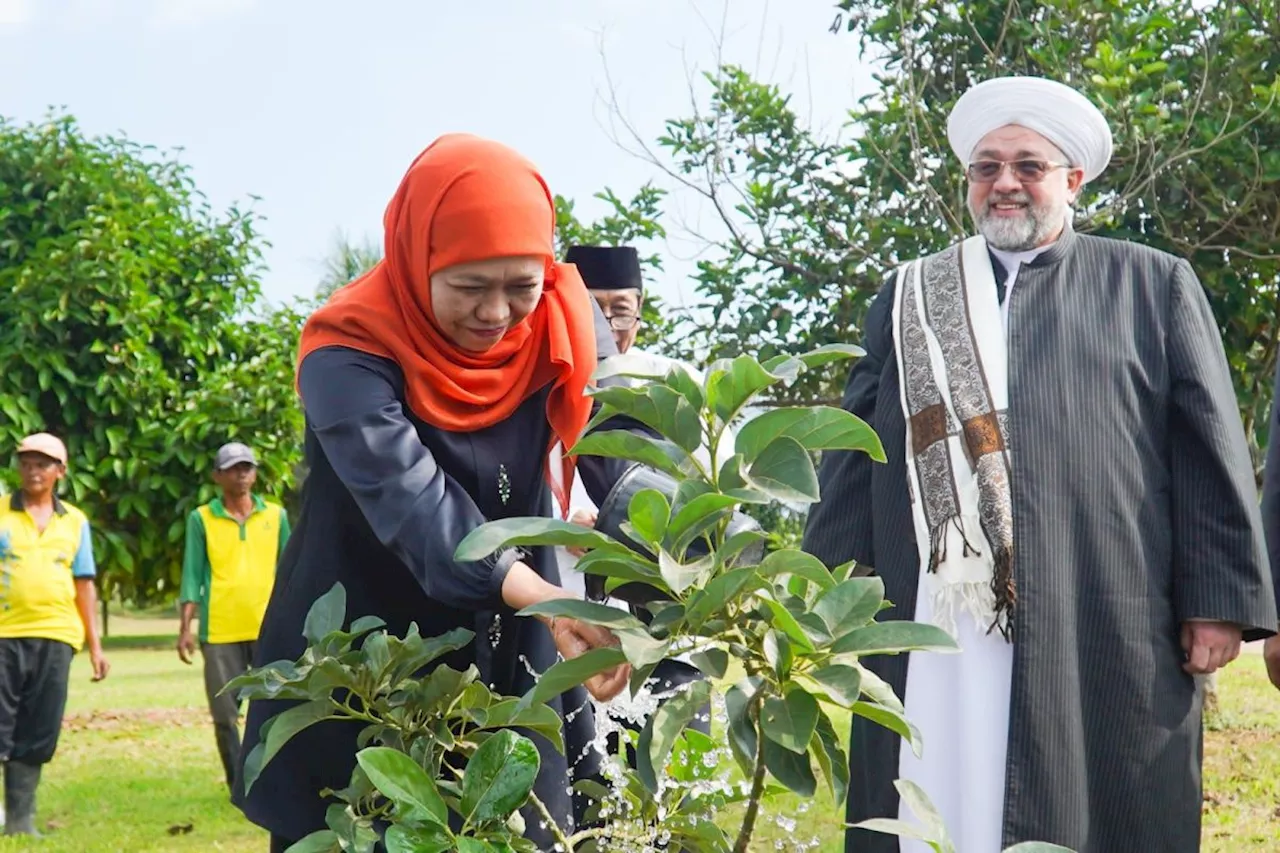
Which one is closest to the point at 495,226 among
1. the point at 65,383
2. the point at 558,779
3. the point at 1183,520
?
the point at 558,779

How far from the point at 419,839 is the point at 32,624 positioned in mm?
6556

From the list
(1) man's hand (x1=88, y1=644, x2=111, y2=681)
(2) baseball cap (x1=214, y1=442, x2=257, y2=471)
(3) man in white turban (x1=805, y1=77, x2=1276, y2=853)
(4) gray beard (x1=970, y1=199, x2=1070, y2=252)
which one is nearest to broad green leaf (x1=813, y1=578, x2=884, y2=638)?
(3) man in white turban (x1=805, y1=77, x2=1276, y2=853)

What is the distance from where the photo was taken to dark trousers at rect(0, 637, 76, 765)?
718cm

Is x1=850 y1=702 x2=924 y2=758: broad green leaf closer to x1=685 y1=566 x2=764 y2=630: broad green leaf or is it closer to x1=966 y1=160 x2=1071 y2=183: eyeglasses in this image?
x1=685 y1=566 x2=764 y2=630: broad green leaf

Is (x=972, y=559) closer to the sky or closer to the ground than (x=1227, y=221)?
closer to the ground

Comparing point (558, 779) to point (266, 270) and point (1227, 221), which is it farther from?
point (266, 270)

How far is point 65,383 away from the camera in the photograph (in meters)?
12.5

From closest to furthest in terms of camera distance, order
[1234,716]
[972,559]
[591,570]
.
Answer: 1. [591,570]
2. [972,559]
3. [1234,716]

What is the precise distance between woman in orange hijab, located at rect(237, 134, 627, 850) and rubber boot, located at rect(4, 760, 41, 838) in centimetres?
525

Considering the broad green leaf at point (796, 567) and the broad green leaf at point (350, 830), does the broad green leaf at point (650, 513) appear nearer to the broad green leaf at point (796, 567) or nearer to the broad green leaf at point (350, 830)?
the broad green leaf at point (796, 567)

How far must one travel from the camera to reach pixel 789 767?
50.9 inches

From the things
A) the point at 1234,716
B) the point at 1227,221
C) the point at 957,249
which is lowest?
the point at 1234,716

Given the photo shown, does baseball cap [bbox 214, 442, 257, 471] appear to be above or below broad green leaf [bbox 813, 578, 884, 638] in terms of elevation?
above

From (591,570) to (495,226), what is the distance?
0.91m
